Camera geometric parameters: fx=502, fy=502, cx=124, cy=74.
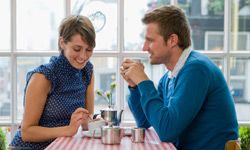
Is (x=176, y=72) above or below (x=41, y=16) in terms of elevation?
below

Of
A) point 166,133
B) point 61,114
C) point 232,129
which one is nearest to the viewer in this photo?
point 166,133

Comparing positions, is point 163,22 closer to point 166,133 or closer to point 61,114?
point 166,133

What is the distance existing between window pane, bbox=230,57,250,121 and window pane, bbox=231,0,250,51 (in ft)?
0.40

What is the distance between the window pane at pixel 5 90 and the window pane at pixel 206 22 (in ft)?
5.13

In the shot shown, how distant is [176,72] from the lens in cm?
228

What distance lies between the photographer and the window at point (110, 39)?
4125 mm

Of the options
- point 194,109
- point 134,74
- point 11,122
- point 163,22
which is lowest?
point 11,122

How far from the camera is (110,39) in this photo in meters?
4.19

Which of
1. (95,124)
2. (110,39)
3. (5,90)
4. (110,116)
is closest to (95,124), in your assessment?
(95,124)

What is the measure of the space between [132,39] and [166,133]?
2.19m

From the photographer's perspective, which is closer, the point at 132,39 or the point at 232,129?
the point at 232,129

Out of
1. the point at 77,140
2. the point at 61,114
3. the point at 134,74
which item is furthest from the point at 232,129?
the point at 61,114

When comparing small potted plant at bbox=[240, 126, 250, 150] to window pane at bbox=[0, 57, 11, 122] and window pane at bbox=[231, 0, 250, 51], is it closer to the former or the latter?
window pane at bbox=[231, 0, 250, 51]

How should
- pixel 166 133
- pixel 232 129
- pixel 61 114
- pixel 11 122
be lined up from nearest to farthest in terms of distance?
pixel 166 133, pixel 232 129, pixel 61 114, pixel 11 122
